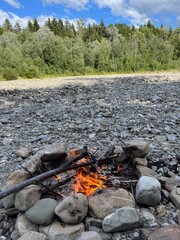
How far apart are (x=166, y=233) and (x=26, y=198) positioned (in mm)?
1526

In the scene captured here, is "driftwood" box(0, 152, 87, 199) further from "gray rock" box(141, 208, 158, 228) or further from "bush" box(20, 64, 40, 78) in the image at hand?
"bush" box(20, 64, 40, 78)

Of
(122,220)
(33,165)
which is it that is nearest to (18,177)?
(33,165)

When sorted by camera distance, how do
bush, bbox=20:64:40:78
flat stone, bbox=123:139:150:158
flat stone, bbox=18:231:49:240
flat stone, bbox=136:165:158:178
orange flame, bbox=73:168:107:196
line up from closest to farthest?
flat stone, bbox=18:231:49:240
orange flame, bbox=73:168:107:196
flat stone, bbox=136:165:158:178
flat stone, bbox=123:139:150:158
bush, bbox=20:64:40:78

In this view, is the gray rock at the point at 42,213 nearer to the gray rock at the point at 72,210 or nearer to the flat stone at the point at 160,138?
the gray rock at the point at 72,210

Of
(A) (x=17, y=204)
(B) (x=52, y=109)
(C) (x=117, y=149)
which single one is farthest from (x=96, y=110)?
(A) (x=17, y=204)

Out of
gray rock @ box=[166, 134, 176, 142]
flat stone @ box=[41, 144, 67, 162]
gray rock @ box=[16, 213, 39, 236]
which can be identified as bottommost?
gray rock @ box=[16, 213, 39, 236]

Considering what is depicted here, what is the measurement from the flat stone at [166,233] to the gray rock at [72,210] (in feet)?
2.42

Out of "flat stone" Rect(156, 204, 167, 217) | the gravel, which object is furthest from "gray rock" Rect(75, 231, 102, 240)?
the gravel

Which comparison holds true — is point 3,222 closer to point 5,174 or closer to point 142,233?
point 5,174

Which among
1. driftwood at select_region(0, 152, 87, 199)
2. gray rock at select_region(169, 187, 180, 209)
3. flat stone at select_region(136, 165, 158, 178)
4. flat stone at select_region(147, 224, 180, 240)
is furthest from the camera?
flat stone at select_region(136, 165, 158, 178)

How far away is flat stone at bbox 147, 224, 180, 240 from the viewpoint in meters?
2.35

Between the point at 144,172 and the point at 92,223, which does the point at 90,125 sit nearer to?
the point at 144,172

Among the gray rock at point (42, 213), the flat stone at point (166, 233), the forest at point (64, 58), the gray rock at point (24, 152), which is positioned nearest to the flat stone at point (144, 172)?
the flat stone at point (166, 233)

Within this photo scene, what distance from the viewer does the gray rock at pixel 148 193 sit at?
2.91 meters
